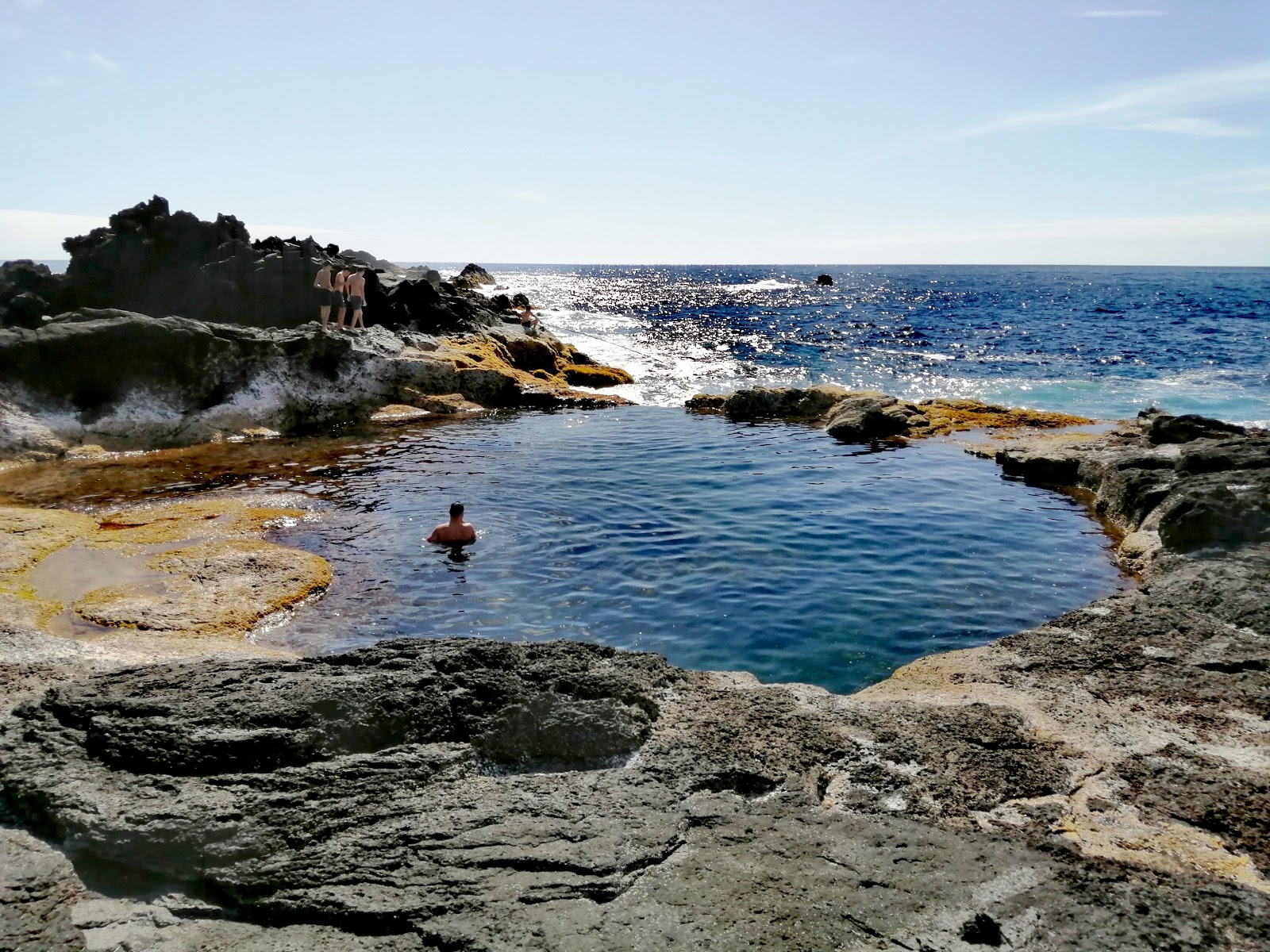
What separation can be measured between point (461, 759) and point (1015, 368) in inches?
1706

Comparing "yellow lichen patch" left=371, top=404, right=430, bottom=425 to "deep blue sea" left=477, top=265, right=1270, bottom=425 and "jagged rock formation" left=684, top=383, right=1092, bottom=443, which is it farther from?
"jagged rock formation" left=684, top=383, right=1092, bottom=443

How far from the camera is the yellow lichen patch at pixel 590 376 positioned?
35688 millimetres

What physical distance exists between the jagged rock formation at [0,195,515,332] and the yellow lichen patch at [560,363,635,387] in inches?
377

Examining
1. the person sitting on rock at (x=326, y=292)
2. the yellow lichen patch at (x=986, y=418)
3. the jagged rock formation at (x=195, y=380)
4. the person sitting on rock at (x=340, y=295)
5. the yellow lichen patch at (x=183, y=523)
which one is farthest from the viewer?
the person sitting on rock at (x=340, y=295)

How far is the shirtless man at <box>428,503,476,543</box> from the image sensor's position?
567 inches

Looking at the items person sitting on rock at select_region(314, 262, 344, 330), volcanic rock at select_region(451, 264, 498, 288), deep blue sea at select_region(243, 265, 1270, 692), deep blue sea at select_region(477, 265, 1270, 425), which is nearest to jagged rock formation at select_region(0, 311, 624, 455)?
person sitting on rock at select_region(314, 262, 344, 330)

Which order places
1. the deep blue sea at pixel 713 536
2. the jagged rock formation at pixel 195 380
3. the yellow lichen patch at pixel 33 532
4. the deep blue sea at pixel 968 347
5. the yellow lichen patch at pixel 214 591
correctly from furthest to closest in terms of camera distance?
the deep blue sea at pixel 968 347 < the jagged rock formation at pixel 195 380 < the yellow lichen patch at pixel 33 532 < the deep blue sea at pixel 713 536 < the yellow lichen patch at pixel 214 591

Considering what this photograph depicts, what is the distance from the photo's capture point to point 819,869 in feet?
15.5

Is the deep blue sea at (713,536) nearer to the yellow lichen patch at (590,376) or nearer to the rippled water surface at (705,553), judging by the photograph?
the rippled water surface at (705,553)

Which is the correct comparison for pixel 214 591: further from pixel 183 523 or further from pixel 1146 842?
pixel 1146 842

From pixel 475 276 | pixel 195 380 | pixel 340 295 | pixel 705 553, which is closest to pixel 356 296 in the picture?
pixel 340 295

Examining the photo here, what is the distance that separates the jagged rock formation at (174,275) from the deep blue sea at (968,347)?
15.7 meters

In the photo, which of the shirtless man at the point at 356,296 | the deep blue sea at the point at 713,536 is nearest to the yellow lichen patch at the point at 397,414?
the deep blue sea at the point at 713,536

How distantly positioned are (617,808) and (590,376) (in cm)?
3135
